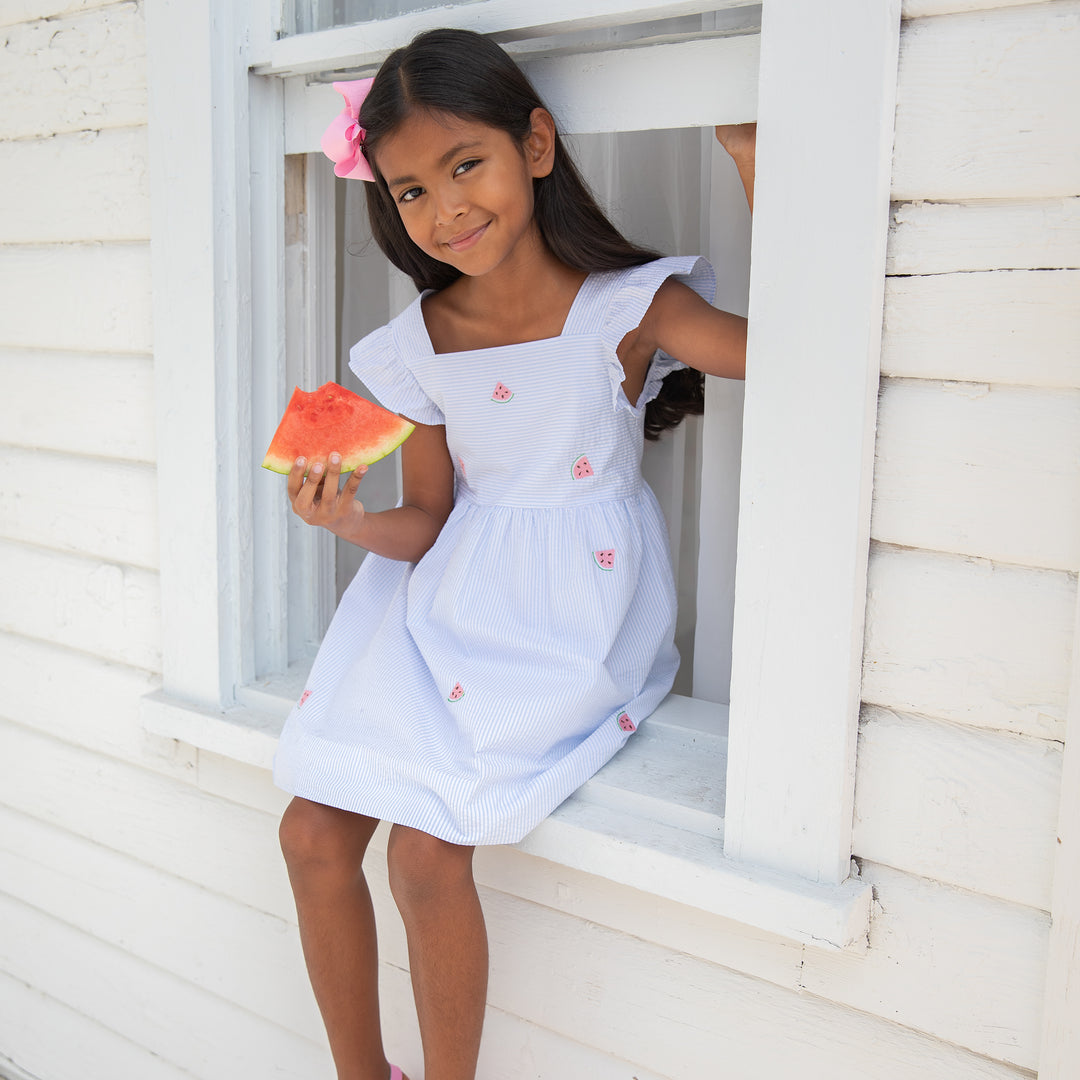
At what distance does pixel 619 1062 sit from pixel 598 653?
63 cm

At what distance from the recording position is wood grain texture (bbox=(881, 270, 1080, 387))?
1175 millimetres

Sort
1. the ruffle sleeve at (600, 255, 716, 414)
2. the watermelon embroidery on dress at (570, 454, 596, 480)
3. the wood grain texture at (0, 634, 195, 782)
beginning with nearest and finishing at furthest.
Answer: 1. the ruffle sleeve at (600, 255, 716, 414)
2. the watermelon embroidery on dress at (570, 454, 596, 480)
3. the wood grain texture at (0, 634, 195, 782)

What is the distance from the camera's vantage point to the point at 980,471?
125 centimetres

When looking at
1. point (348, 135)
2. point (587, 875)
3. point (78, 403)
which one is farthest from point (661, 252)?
point (78, 403)

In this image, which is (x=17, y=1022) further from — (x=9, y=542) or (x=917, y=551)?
(x=917, y=551)

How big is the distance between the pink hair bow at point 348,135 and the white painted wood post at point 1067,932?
46.6 inches

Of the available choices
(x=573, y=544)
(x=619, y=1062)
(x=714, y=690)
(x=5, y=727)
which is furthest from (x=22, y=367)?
(x=619, y=1062)

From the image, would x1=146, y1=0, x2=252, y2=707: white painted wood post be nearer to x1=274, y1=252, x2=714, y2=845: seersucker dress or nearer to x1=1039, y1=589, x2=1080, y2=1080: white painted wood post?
x1=274, y1=252, x2=714, y2=845: seersucker dress

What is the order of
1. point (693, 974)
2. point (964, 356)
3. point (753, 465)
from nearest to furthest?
point (964, 356) → point (753, 465) → point (693, 974)

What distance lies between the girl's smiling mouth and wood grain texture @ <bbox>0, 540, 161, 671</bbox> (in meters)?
0.95

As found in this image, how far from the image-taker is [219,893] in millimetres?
2150

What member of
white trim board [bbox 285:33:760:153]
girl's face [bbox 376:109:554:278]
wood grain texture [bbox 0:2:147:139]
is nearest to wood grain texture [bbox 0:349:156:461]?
wood grain texture [bbox 0:2:147:139]

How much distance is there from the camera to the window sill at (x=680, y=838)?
1.36 meters

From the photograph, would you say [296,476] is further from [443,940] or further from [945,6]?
[945,6]
